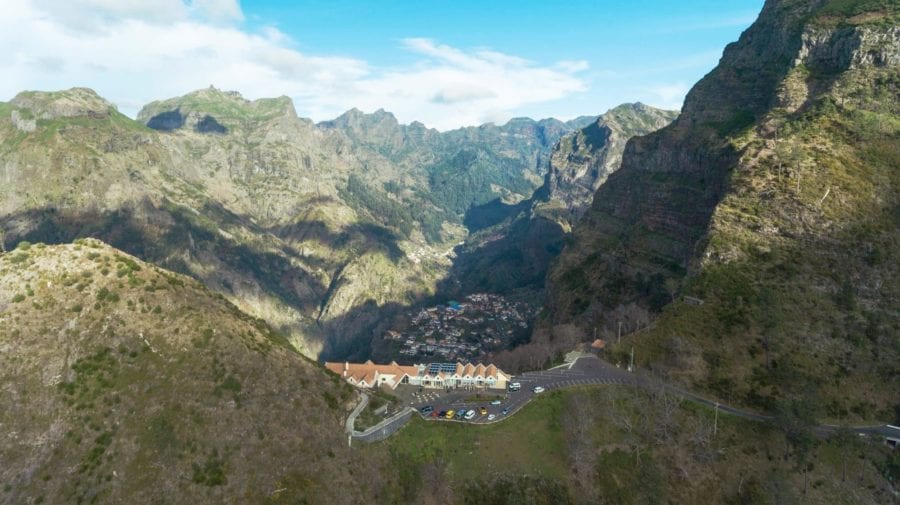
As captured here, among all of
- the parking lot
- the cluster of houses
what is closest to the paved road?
the parking lot

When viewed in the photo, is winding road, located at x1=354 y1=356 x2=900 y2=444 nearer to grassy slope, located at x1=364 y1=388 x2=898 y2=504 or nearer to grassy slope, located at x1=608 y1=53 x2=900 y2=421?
grassy slope, located at x1=364 y1=388 x2=898 y2=504

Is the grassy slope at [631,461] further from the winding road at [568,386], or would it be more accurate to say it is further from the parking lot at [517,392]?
the parking lot at [517,392]

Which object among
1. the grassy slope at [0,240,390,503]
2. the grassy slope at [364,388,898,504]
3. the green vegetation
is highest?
the grassy slope at [0,240,390,503]

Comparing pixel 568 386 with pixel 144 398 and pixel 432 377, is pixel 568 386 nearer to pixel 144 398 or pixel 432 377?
pixel 432 377

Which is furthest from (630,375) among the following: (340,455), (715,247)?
(340,455)

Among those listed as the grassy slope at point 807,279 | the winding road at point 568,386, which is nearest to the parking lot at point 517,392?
the winding road at point 568,386

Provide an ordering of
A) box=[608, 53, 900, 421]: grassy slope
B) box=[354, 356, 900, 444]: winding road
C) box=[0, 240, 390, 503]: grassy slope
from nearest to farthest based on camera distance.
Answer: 1. box=[0, 240, 390, 503]: grassy slope
2. box=[354, 356, 900, 444]: winding road
3. box=[608, 53, 900, 421]: grassy slope
